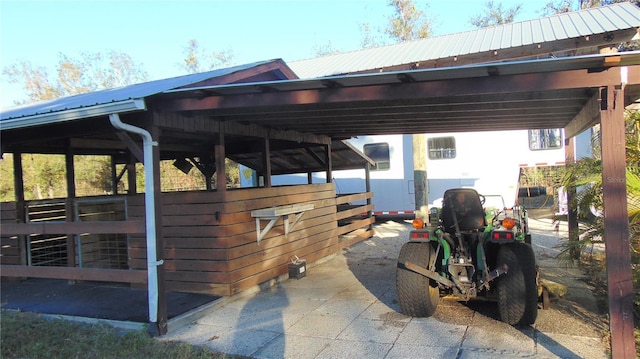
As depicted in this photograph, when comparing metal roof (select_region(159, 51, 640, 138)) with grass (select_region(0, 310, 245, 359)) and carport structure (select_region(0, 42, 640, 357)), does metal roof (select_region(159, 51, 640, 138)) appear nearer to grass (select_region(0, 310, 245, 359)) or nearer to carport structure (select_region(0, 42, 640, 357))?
carport structure (select_region(0, 42, 640, 357))

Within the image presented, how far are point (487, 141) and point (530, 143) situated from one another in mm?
1052

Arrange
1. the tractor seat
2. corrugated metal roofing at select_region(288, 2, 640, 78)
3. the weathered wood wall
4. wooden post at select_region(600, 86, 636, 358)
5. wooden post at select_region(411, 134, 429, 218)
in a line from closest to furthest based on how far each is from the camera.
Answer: wooden post at select_region(600, 86, 636, 358), the tractor seat, the weathered wood wall, corrugated metal roofing at select_region(288, 2, 640, 78), wooden post at select_region(411, 134, 429, 218)

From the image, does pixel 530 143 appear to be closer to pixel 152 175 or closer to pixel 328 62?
pixel 328 62

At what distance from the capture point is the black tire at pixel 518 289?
434 centimetres

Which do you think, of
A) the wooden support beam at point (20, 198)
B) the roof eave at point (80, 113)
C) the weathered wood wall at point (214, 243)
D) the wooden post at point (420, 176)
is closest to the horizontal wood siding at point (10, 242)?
the wooden support beam at point (20, 198)

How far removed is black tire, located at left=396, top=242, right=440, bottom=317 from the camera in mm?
4770

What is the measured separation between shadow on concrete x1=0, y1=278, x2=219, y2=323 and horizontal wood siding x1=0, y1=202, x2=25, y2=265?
2.06 feet

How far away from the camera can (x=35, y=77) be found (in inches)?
1035

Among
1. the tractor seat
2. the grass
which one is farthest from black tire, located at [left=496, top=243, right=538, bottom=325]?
the grass

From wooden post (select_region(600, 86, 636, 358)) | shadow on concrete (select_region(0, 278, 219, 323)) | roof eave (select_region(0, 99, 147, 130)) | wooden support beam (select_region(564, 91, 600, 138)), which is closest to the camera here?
wooden post (select_region(600, 86, 636, 358))

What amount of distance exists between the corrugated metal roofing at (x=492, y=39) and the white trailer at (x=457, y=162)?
86.6 inches

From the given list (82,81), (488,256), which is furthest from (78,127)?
(82,81)

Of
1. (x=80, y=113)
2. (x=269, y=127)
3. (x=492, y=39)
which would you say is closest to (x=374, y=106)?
(x=269, y=127)

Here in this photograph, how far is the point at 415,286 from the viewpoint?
4.77m
